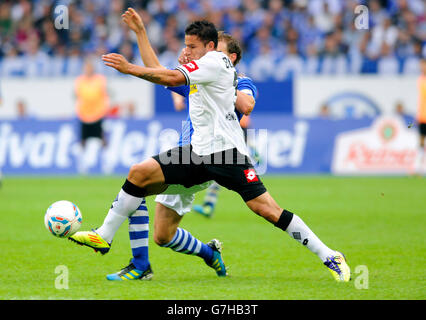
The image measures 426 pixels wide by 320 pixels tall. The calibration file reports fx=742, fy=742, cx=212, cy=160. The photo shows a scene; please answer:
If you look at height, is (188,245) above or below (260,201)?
below

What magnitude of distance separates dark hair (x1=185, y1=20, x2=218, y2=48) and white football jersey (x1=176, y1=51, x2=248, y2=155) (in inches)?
6.5

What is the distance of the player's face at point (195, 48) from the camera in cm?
582

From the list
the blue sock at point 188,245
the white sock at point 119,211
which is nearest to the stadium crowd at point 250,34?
the blue sock at point 188,245

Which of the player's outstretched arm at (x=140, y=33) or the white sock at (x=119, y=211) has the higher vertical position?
the player's outstretched arm at (x=140, y=33)

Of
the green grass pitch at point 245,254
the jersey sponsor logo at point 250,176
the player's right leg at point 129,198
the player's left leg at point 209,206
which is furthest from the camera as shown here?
the player's left leg at point 209,206

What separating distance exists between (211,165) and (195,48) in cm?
93

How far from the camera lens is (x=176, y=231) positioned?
6215mm

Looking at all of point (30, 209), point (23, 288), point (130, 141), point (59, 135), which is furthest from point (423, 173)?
point (23, 288)

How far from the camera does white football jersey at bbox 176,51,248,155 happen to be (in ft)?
18.8

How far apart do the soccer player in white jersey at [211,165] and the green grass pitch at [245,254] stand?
420 millimetres

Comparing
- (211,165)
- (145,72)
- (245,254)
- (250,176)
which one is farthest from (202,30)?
(245,254)

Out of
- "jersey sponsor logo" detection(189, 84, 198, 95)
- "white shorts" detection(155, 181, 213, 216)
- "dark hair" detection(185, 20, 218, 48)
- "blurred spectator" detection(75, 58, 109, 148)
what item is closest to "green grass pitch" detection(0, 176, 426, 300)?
"white shorts" detection(155, 181, 213, 216)

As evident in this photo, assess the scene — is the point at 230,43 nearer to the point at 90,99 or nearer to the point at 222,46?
the point at 222,46

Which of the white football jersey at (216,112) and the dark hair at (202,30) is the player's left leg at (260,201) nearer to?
the white football jersey at (216,112)
